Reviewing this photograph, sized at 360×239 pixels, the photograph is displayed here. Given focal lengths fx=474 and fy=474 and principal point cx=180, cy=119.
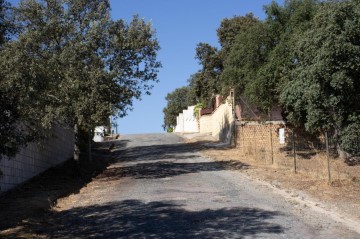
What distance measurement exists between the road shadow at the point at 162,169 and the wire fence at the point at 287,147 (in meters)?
2.01

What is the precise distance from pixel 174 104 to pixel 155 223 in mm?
79427

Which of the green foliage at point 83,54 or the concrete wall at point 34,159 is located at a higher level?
the green foliage at point 83,54

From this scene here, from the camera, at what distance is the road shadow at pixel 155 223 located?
28.5 feet

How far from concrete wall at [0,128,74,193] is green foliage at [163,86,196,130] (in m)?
62.4

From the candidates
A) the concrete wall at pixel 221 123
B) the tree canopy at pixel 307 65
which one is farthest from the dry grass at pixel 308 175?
the concrete wall at pixel 221 123

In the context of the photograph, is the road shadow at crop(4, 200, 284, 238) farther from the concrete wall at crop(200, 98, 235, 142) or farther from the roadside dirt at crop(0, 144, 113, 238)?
the concrete wall at crop(200, 98, 235, 142)

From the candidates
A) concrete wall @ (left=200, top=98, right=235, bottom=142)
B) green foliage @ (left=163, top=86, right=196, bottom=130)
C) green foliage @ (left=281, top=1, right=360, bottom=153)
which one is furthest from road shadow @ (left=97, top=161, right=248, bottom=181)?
green foliage @ (left=163, top=86, right=196, bottom=130)

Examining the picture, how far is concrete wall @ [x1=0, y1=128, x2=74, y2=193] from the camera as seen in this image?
1362 cm

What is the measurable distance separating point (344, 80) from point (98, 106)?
1010 cm

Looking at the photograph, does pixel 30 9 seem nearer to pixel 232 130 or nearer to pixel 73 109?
pixel 73 109

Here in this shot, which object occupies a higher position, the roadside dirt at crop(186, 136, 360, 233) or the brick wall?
the brick wall

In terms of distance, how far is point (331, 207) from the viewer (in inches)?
450

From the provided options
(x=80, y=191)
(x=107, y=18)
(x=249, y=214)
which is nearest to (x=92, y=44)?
(x=107, y=18)

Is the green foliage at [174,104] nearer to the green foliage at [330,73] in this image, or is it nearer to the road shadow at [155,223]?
the green foliage at [330,73]
